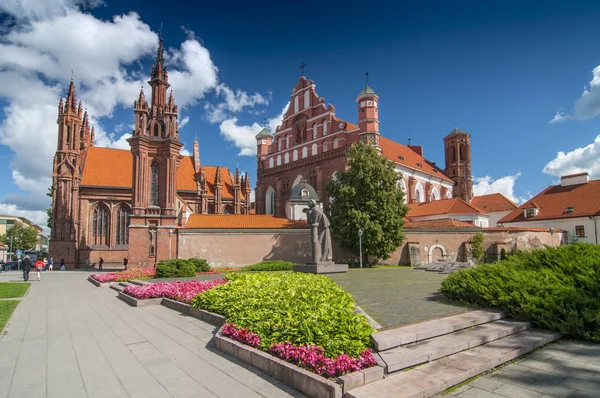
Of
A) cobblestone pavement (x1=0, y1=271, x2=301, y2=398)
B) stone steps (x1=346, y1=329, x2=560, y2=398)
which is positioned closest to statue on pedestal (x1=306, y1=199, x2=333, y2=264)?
cobblestone pavement (x1=0, y1=271, x2=301, y2=398)

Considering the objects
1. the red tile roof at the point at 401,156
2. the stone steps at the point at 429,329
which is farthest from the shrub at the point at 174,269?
the red tile roof at the point at 401,156

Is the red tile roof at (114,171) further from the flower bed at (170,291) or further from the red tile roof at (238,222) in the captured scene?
the flower bed at (170,291)

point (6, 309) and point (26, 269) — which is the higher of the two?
point (26, 269)

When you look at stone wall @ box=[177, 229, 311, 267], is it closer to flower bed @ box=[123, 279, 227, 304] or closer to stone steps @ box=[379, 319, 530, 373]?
flower bed @ box=[123, 279, 227, 304]

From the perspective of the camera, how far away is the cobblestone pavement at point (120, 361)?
5082mm

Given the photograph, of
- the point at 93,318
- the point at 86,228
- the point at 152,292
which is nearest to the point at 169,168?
the point at 86,228

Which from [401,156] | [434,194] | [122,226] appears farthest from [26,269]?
[434,194]

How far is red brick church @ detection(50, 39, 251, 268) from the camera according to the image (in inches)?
1174

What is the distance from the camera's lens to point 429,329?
266 inches

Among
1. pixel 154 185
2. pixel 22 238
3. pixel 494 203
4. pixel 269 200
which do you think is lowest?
pixel 22 238

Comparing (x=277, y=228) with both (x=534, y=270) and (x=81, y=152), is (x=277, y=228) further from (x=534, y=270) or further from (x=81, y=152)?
(x=81, y=152)

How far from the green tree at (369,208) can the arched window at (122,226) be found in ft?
84.2

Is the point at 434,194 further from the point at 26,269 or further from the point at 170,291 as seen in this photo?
the point at 26,269

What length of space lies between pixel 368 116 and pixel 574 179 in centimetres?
2461
